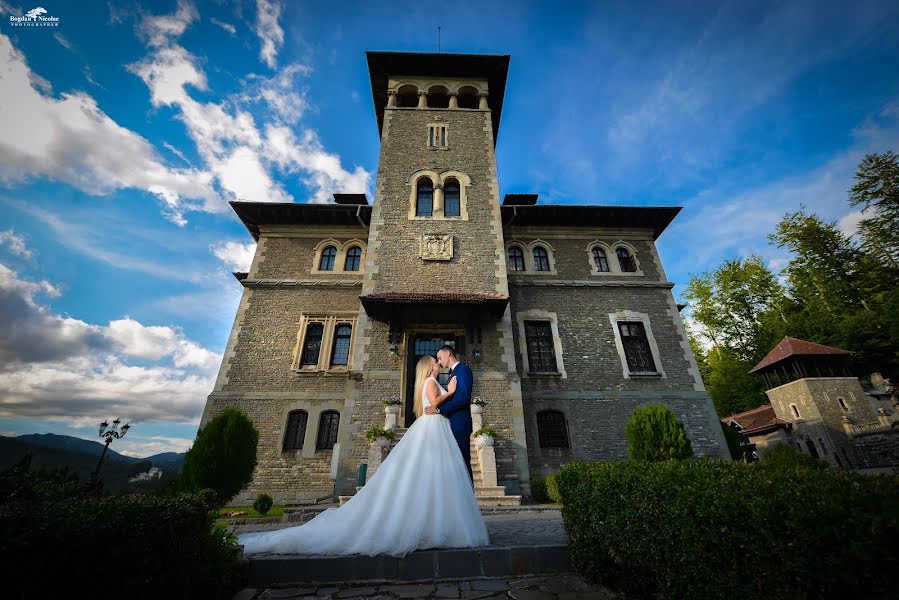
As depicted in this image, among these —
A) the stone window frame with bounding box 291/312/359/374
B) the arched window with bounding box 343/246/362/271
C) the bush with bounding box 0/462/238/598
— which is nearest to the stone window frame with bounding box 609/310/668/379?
the stone window frame with bounding box 291/312/359/374

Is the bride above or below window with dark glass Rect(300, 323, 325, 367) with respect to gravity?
below

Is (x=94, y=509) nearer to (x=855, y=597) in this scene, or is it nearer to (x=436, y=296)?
(x=855, y=597)

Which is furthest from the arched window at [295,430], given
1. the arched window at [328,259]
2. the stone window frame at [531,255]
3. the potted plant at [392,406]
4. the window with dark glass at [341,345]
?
the stone window frame at [531,255]

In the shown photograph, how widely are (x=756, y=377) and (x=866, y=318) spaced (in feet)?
22.5

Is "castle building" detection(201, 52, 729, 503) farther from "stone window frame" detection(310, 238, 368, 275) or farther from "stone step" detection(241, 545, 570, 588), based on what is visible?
"stone step" detection(241, 545, 570, 588)

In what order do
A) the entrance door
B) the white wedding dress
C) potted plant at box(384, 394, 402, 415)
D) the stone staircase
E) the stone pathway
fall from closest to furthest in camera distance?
the stone pathway, the white wedding dress, the stone staircase, potted plant at box(384, 394, 402, 415), the entrance door

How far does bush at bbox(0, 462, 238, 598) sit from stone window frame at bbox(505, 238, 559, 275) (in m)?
13.7

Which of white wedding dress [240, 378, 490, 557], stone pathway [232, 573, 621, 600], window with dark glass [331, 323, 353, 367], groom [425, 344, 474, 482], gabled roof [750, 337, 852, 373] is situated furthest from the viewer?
gabled roof [750, 337, 852, 373]

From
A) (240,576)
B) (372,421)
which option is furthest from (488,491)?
(240,576)

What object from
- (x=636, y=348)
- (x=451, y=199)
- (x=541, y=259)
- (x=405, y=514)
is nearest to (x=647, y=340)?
(x=636, y=348)

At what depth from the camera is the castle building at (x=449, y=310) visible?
11156 millimetres

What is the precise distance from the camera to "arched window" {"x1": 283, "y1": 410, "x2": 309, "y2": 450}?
40.3ft

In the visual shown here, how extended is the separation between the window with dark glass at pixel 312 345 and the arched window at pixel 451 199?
22.4 feet

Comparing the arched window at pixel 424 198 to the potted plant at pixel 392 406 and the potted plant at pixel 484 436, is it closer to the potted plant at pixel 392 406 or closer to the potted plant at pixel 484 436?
the potted plant at pixel 392 406
